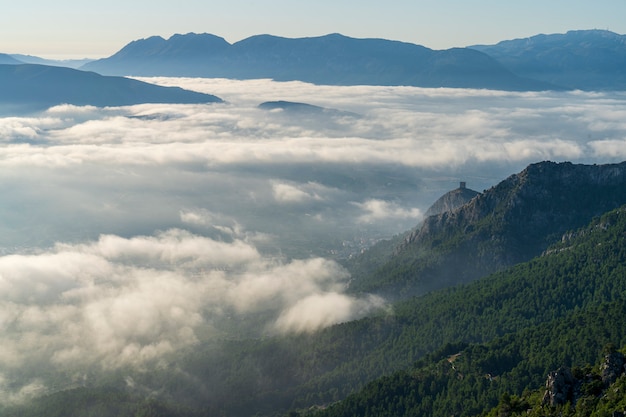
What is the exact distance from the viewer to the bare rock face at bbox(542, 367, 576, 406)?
110375mm

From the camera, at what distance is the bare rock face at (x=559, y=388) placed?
110375mm

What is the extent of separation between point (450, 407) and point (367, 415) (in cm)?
1960

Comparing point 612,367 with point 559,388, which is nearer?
point 612,367

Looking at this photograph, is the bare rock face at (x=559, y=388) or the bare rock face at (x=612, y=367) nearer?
the bare rock face at (x=612, y=367)

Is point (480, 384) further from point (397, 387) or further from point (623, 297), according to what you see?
point (623, 297)

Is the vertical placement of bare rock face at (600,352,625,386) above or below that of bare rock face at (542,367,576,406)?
above

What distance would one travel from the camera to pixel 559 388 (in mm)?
111250

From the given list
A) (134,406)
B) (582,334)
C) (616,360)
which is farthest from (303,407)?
(616,360)

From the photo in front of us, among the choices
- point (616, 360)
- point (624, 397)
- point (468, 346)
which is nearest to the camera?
point (624, 397)

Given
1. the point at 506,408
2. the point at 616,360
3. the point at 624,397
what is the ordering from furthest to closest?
1. the point at 506,408
2. the point at 616,360
3. the point at 624,397

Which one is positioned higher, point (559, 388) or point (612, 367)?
point (612, 367)

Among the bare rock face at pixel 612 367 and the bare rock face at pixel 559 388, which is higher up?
the bare rock face at pixel 612 367

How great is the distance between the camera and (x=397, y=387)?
167 metres

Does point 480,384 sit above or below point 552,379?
below
